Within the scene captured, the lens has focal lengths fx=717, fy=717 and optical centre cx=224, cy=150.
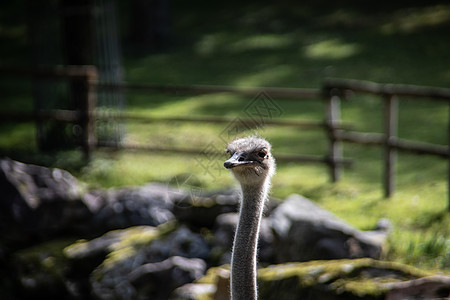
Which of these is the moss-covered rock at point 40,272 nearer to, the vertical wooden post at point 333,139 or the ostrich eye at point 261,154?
the ostrich eye at point 261,154

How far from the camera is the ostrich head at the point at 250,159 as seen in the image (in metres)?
2.75

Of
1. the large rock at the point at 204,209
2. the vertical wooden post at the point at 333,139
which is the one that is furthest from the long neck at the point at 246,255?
the vertical wooden post at the point at 333,139

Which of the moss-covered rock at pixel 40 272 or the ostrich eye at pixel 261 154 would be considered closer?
the ostrich eye at pixel 261 154

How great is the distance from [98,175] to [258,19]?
13.6m

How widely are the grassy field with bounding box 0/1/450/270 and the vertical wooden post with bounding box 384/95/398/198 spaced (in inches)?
5.8

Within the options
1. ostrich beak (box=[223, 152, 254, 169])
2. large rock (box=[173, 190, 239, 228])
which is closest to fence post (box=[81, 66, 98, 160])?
Answer: large rock (box=[173, 190, 239, 228])

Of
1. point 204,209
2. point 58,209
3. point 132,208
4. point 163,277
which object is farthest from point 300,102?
point 163,277

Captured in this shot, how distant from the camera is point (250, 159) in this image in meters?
2.80

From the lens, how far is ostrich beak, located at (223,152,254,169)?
258cm

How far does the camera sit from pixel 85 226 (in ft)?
19.6

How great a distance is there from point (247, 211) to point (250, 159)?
9.2 inches

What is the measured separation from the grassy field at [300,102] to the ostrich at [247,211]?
53 centimetres

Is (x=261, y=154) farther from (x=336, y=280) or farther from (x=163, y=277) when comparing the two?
(x=163, y=277)

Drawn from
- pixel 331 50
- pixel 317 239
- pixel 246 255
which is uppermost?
pixel 331 50
